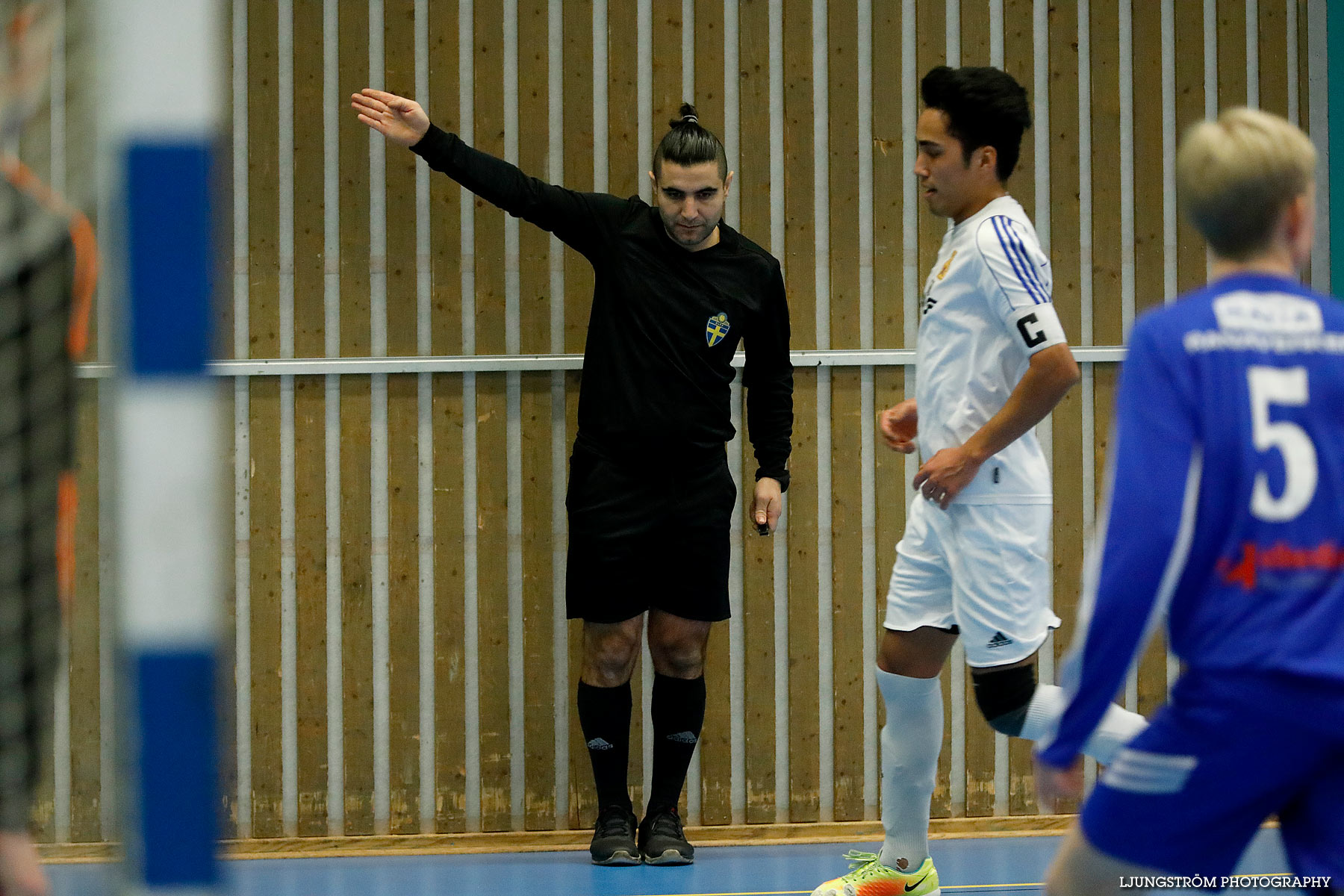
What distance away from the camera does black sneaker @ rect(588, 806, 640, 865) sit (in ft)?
15.9

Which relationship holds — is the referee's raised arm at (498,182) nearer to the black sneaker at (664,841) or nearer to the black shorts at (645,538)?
the black shorts at (645,538)

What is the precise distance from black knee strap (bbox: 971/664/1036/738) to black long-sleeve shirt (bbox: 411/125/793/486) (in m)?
1.46

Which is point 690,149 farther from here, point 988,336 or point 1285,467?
point 1285,467

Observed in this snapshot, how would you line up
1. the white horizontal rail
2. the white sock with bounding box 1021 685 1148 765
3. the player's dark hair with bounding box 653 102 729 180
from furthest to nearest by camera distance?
the white horizontal rail
the player's dark hair with bounding box 653 102 729 180
the white sock with bounding box 1021 685 1148 765

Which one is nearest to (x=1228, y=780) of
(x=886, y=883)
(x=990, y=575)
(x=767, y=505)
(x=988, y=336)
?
(x=990, y=575)

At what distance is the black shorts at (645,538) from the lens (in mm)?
4887

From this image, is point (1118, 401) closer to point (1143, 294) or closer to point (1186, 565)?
point (1186, 565)

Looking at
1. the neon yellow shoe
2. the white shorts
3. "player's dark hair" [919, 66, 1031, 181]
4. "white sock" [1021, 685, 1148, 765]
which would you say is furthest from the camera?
the neon yellow shoe

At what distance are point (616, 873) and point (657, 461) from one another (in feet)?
4.70

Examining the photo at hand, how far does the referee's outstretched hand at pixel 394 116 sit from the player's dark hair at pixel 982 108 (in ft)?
5.57

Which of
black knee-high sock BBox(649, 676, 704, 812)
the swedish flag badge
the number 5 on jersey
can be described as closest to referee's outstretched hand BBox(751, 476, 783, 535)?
the swedish flag badge

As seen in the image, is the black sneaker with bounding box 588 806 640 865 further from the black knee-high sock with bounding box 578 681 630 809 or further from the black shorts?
the black shorts

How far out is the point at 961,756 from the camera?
5.50 m

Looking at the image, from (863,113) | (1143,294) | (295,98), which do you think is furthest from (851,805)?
(295,98)
